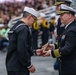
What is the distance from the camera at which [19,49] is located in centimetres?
701

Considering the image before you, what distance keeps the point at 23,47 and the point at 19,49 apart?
0.07 meters

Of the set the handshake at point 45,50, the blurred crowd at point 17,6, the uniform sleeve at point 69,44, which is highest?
the uniform sleeve at point 69,44

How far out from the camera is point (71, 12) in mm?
6926

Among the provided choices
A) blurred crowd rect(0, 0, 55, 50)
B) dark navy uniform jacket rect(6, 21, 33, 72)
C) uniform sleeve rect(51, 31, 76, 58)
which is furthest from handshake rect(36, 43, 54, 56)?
blurred crowd rect(0, 0, 55, 50)

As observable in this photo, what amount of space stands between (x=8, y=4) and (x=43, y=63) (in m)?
15.7

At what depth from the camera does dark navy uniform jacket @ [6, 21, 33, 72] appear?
703cm

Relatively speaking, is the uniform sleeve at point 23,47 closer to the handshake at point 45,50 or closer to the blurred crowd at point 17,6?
the handshake at point 45,50

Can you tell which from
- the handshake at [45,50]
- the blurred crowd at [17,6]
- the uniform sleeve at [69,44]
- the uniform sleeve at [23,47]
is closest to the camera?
the uniform sleeve at [69,44]

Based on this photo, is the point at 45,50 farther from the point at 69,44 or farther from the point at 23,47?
the point at 69,44

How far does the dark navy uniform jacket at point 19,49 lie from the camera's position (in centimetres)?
703

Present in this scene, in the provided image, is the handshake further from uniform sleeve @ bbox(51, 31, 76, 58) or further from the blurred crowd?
the blurred crowd

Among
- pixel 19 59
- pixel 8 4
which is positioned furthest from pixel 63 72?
pixel 8 4

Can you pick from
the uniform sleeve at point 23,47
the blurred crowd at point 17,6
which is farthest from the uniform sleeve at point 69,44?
the blurred crowd at point 17,6

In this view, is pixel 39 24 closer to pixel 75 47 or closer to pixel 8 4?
pixel 8 4
